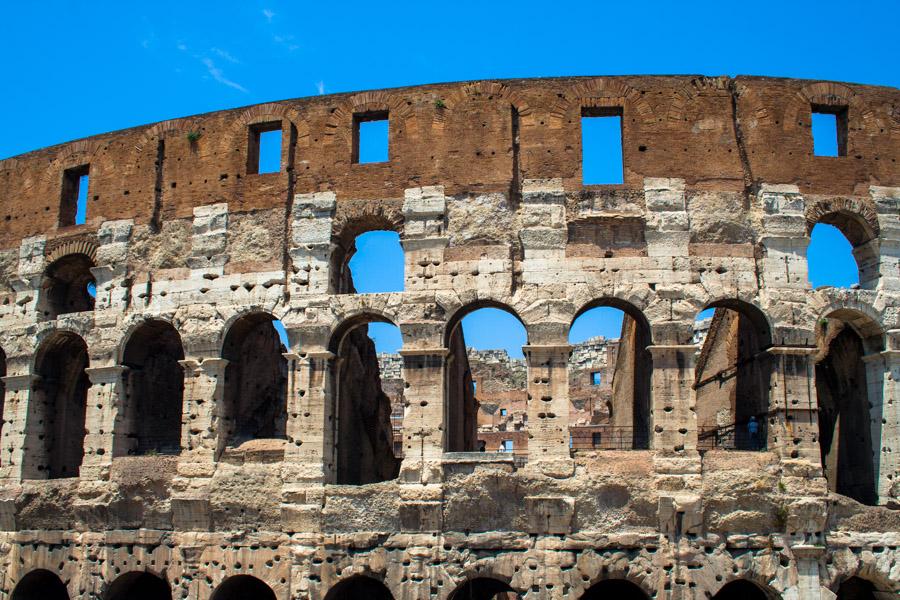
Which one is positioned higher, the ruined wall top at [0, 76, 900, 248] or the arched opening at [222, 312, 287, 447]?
the ruined wall top at [0, 76, 900, 248]

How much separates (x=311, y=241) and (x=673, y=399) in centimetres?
611

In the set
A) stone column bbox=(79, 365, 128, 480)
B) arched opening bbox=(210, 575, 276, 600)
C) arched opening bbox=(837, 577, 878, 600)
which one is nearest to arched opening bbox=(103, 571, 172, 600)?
arched opening bbox=(210, 575, 276, 600)

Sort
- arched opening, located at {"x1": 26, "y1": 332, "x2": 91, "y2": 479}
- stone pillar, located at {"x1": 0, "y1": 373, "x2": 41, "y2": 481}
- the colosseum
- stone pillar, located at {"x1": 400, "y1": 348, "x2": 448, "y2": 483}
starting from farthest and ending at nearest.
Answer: arched opening, located at {"x1": 26, "y1": 332, "x2": 91, "y2": 479}, stone pillar, located at {"x1": 0, "y1": 373, "x2": 41, "y2": 481}, stone pillar, located at {"x1": 400, "y1": 348, "x2": 448, "y2": 483}, the colosseum

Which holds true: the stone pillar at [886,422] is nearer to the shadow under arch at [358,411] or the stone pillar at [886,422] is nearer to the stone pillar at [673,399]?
the stone pillar at [673,399]

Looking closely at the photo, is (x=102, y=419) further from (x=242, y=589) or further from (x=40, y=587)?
(x=242, y=589)

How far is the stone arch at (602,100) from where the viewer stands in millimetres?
14930

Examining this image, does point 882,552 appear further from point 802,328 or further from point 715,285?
point 715,285

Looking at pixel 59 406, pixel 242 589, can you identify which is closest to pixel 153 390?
pixel 59 406

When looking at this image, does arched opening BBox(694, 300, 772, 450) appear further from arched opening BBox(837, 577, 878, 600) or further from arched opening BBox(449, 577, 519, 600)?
arched opening BBox(449, 577, 519, 600)

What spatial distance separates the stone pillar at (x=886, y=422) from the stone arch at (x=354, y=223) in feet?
25.1

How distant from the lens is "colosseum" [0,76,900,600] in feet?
44.4

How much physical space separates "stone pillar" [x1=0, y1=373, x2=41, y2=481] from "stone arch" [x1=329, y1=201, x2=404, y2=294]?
5.90 metres

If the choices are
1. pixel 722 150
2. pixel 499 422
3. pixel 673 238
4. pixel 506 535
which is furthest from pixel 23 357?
pixel 499 422

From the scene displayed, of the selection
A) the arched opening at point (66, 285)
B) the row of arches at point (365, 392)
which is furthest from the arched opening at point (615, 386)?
the arched opening at point (66, 285)
